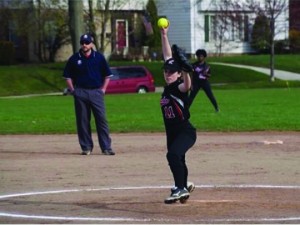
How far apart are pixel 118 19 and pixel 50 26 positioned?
193 inches

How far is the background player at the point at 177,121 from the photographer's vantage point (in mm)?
9336

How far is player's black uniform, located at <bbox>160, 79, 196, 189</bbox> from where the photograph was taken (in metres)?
9.45

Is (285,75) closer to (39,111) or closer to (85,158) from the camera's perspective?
(39,111)

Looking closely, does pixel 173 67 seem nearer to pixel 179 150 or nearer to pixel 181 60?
pixel 181 60

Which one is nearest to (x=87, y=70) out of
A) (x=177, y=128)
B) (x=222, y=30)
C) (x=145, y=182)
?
(x=145, y=182)

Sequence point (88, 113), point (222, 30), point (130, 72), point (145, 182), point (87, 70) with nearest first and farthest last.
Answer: point (145, 182) → point (87, 70) → point (88, 113) → point (130, 72) → point (222, 30)

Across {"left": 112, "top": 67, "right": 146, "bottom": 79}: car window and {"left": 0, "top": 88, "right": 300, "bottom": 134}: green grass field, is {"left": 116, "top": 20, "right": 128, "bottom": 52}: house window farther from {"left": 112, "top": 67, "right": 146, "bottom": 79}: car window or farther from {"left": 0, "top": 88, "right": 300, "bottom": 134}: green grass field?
{"left": 0, "top": 88, "right": 300, "bottom": 134}: green grass field

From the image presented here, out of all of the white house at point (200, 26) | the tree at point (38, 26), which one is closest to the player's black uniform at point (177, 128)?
the tree at point (38, 26)

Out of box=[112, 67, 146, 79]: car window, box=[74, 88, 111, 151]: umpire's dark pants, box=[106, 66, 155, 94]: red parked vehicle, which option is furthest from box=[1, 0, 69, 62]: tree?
box=[74, 88, 111, 151]: umpire's dark pants

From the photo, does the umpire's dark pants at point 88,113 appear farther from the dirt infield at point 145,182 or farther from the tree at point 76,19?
the tree at point 76,19

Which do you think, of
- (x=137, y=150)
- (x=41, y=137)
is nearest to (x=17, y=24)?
(x=41, y=137)

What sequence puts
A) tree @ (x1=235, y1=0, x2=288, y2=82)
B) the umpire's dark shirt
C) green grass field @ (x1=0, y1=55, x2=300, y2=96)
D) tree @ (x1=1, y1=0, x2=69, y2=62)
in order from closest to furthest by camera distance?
the umpire's dark shirt < green grass field @ (x1=0, y1=55, x2=300, y2=96) < tree @ (x1=235, y1=0, x2=288, y2=82) < tree @ (x1=1, y1=0, x2=69, y2=62)

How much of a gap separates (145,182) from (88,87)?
3591 mm

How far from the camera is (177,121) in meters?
9.59
